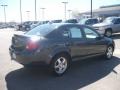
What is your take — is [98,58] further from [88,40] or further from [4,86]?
[4,86]

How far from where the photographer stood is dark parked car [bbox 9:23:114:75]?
6442 millimetres

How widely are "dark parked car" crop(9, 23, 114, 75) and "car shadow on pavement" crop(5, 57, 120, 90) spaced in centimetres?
39

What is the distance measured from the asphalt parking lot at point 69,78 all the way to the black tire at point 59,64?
0.17 m

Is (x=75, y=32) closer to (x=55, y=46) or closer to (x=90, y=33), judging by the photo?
(x=90, y=33)

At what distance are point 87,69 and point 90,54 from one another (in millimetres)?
635

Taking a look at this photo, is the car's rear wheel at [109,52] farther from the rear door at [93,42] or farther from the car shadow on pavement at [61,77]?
the car shadow on pavement at [61,77]

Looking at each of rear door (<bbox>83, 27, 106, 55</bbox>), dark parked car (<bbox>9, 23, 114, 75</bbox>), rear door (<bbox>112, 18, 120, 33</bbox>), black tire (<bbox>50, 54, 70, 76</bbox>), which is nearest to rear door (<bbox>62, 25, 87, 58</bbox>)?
dark parked car (<bbox>9, 23, 114, 75</bbox>)

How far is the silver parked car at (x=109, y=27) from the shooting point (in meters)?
19.1

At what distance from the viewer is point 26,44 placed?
21.4 ft

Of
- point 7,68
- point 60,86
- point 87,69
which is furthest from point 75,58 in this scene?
point 7,68

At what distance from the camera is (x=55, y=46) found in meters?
6.71

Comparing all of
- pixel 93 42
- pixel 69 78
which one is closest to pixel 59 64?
pixel 69 78

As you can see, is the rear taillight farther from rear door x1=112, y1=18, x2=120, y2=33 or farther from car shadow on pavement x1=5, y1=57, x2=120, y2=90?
rear door x1=112, y1=18, x2=120, y2=33

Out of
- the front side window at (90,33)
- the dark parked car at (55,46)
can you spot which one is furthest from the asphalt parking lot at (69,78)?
the front side window at (90,33)
